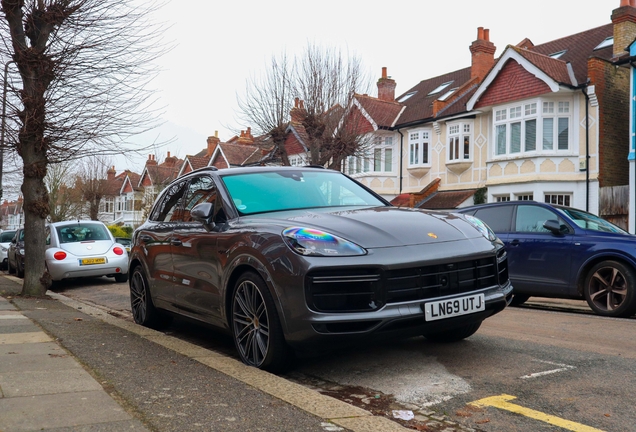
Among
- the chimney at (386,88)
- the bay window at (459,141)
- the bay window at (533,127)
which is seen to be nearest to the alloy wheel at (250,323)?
the bay window at (533,127)

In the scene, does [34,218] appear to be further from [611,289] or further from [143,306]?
[611,289]

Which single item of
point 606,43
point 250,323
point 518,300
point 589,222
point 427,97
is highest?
point 606,43

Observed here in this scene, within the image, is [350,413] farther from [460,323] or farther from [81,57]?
[81,57]

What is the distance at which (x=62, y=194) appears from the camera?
175ft

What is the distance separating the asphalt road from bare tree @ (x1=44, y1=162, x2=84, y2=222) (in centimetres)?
4675

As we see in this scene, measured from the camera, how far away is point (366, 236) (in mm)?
4387

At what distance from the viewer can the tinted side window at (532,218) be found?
30.0 ft

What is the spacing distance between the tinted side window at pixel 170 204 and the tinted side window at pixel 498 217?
17.0 ft

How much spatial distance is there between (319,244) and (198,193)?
2.25 meters

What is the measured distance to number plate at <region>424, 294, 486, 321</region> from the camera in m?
4.29

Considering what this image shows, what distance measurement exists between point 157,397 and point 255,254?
4.25ft

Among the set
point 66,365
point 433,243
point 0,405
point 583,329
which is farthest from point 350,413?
point 583,329

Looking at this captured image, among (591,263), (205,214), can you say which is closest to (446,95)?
(591,263)

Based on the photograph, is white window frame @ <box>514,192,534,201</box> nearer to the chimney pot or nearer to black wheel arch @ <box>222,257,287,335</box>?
the chimney pot
